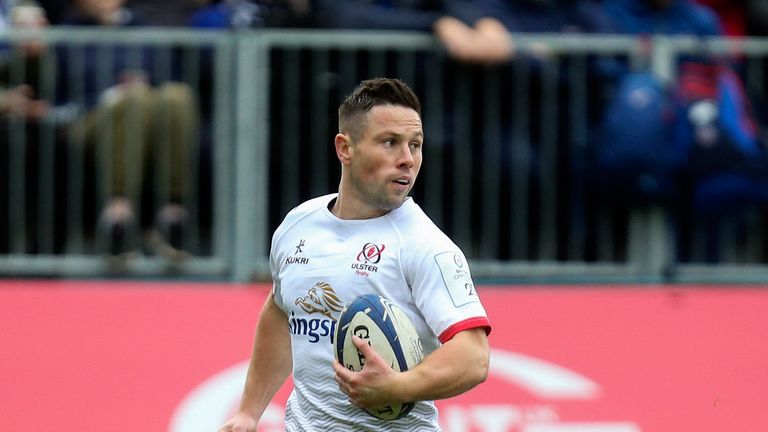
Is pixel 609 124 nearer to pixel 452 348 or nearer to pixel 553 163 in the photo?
pixel 553 163

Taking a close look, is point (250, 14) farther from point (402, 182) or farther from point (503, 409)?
point (402, 182)

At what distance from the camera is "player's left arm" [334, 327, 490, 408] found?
4273 millimetres

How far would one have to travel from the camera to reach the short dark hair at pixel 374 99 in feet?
15.2

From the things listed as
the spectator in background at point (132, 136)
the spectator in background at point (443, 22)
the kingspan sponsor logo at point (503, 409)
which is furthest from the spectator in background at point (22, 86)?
the kingspan sponsor logo at point (503, 409)

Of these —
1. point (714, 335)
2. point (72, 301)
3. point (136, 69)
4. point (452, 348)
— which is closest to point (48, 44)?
point (136, 69)

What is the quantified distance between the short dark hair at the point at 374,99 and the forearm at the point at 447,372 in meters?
0.77

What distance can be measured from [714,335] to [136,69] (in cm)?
353

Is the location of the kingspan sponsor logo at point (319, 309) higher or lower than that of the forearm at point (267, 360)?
higher

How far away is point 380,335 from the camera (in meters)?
4.32

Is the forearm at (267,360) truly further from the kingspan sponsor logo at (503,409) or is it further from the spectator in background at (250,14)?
the spectator in background at (250,14)

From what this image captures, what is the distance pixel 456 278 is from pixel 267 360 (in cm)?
97

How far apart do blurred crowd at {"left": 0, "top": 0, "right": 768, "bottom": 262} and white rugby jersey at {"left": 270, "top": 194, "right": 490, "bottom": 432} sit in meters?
3.60

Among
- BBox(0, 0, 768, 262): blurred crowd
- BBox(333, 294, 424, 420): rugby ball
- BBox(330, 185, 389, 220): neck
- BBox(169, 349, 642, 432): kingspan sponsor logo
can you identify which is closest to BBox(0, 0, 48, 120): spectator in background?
BBox(0, 0, 768, 262): blurred crowd

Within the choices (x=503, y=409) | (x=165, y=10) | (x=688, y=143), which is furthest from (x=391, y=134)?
(x=165, y=10)
